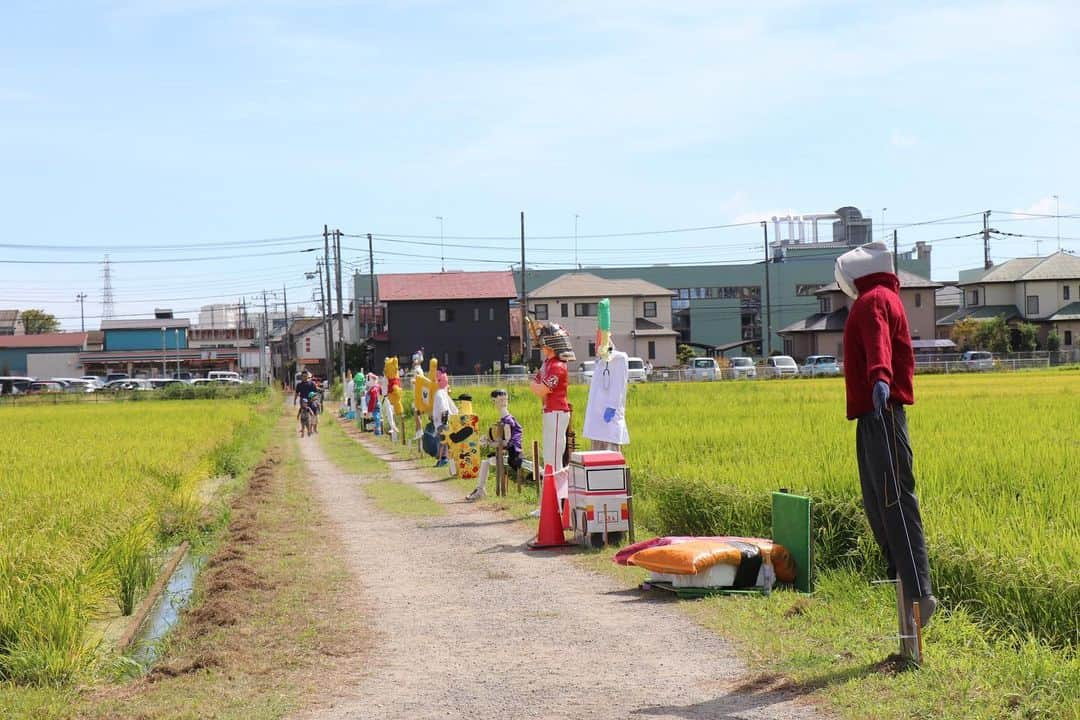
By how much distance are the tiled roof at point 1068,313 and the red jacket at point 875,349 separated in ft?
195

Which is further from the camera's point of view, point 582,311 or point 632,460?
point 582,311

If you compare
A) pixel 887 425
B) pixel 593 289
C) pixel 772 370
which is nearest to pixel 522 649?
pixel 887 425

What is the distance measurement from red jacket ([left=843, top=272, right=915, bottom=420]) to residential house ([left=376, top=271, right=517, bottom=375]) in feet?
190

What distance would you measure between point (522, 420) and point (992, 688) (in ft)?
57.5

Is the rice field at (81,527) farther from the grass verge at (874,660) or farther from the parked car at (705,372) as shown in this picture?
the parked car at (705,372)

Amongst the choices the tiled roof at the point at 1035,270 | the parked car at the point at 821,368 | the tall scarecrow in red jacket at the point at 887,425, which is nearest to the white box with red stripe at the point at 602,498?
the tall scarecrow in red jacket at the point at 887,425


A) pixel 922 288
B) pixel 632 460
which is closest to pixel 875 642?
pixel 632 460

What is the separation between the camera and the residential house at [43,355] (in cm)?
8188

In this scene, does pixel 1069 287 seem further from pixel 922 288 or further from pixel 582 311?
pixel 582 311

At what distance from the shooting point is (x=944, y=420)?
16.5m

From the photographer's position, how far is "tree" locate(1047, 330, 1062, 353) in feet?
190

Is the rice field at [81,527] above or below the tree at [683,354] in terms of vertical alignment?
→ below

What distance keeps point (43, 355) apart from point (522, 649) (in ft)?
273

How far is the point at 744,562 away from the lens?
286 inches
